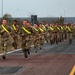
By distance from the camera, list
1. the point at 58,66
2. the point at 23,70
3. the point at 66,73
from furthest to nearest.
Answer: the point at 58,66 < the point at 23,70 < the point at 66,73

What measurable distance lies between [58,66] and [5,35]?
4.43 metres

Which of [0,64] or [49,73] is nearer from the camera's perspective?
[49,73]

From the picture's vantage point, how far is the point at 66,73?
14.1m

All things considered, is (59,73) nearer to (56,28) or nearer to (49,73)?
(49,73)

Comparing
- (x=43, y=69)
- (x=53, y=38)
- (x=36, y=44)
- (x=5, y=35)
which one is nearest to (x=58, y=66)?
(x=43, y=69)

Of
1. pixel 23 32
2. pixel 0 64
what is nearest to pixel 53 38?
pixel 23 32

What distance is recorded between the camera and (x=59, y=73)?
14211 millimetres

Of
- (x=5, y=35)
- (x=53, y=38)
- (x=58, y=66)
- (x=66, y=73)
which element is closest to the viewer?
(x=66, y=73)

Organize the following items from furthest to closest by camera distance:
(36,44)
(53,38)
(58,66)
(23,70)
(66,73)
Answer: (53,38) < (36,44) < (58,66) < (23,70) < (66,73)

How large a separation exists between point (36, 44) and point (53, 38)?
988cm

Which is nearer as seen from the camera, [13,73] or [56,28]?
[13,73]

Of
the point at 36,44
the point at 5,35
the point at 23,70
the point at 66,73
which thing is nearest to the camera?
the point at 66,73

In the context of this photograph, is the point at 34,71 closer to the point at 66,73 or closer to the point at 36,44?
the point at 66,73

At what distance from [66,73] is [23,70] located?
1900mm
